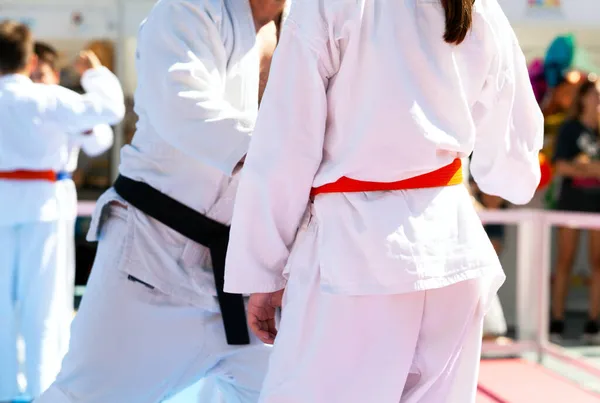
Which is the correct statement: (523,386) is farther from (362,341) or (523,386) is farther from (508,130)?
(362,341)

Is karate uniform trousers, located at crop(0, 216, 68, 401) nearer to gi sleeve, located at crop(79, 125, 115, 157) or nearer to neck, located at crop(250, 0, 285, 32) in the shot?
gi sleeve, located at crop(79, 125, 115, 157)

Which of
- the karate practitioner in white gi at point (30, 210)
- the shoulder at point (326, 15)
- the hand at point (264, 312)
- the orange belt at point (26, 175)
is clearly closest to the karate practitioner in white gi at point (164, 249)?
the hand at point (264, 312)

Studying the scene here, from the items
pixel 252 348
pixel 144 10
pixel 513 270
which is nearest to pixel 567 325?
pixel 513 270

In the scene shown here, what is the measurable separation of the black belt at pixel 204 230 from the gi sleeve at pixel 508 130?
2.18 feet

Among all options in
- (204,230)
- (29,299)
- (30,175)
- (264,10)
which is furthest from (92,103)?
(204,230)

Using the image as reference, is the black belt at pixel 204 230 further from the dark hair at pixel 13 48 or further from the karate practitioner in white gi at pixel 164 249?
the dark hair at pixel 13 48

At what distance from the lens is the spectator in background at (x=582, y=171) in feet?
21.1

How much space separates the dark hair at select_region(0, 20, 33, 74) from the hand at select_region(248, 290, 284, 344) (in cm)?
284

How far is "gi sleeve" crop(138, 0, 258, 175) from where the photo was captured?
2.17 metres

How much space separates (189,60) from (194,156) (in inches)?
9.2

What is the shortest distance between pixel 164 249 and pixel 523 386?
9.76 ft

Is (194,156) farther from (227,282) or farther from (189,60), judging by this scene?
(227,282)

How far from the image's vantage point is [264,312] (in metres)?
1.97

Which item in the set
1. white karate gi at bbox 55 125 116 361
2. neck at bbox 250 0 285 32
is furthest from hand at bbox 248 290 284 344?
white karate gi at bbox 55 125 116 361
